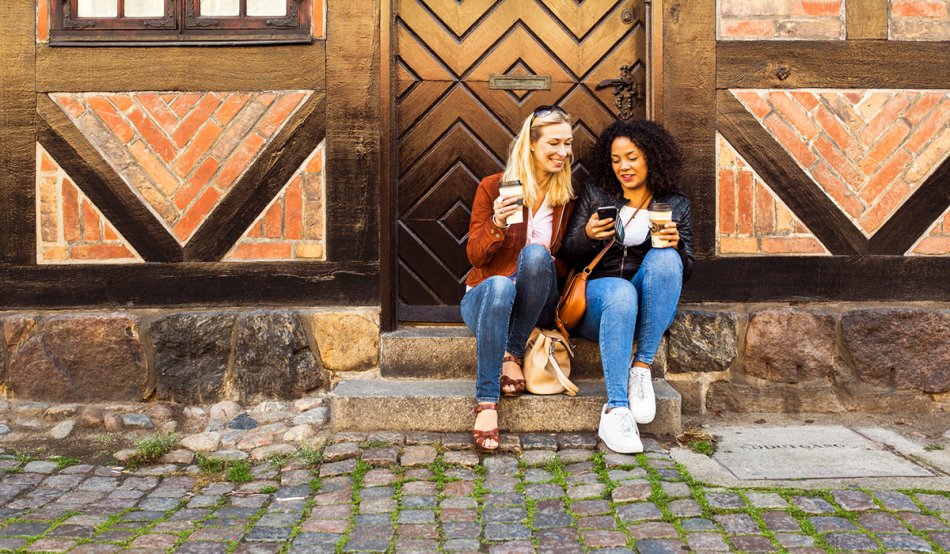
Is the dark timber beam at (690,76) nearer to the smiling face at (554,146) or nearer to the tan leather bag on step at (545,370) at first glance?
the smiling face at (554,146)

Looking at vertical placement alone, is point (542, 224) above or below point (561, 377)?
above

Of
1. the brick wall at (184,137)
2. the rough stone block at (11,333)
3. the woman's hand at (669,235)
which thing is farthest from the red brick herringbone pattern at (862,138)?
the rough stone block at (11,333)

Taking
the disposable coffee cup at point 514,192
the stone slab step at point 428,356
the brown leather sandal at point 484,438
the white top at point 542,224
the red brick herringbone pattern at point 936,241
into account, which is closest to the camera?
the disposable coffee cup at point 514,192

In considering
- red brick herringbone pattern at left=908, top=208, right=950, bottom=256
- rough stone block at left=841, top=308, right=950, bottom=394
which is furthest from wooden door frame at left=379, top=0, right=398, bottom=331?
red brick herringbone pattern at left=908, top=208, right=950, bottom=256

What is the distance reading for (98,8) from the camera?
402cm

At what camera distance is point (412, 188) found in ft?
13.8

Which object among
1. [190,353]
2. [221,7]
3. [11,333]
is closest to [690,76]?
[221,7]

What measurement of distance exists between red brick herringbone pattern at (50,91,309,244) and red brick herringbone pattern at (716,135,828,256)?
81.8 inches

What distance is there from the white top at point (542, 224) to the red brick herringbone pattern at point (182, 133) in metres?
1.27

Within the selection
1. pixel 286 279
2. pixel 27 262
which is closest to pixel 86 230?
pixel 27 262

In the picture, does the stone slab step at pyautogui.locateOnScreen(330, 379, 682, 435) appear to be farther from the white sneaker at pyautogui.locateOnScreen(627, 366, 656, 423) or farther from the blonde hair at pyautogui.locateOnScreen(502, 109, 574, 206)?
the blonde hair at pyautogui.locateOnScreen(502, 109, 574, 206)

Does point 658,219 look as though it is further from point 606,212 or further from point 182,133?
point 182,133

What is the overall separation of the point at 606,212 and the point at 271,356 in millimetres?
1741

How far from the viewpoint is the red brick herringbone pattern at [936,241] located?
4.09 m
